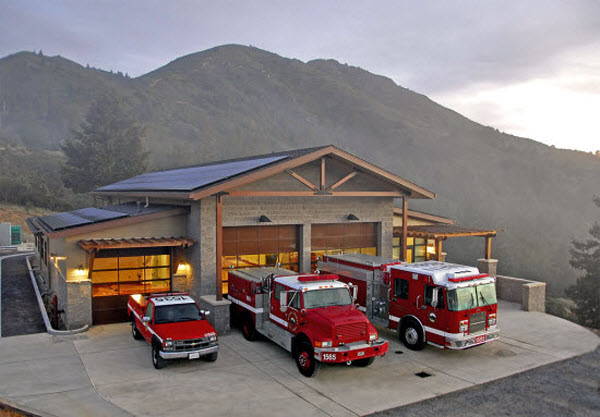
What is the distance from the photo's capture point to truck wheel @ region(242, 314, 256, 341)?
1655 centimetres

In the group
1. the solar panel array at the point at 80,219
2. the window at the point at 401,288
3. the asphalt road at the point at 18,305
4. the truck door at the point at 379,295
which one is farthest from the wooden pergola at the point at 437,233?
the asphalt road at the point at 18,305

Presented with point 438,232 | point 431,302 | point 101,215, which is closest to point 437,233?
point 438,232

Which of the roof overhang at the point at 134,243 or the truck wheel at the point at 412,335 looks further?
the roof overhang at the point at 134,243

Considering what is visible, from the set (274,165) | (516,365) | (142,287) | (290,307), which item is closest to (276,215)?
(274,165)

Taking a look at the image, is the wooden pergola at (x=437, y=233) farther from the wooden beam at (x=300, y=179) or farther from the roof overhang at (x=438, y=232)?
the wooden beam at (x=300, y=179)

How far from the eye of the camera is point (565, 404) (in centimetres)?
1209

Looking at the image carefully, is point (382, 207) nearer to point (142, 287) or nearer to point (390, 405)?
point (142, 287)

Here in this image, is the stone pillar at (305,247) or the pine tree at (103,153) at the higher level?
the pine tree at (103,153)

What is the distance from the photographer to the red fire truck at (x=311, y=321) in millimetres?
12969

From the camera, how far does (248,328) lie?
1675cm

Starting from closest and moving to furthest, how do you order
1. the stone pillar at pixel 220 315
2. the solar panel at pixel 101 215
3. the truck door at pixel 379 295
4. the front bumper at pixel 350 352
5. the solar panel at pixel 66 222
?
the front bumper at pixel 350 352 → the truck door at pixel 379 295 → the stone pillar at pixel 220 315 → the solar panel at pixel 66 222 → the solar panel at pixel 101 215

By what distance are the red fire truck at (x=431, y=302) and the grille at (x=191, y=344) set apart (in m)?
6.00

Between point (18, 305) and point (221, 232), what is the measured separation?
1071 cm

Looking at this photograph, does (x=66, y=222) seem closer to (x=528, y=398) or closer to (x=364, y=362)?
(x=364, y=362)
